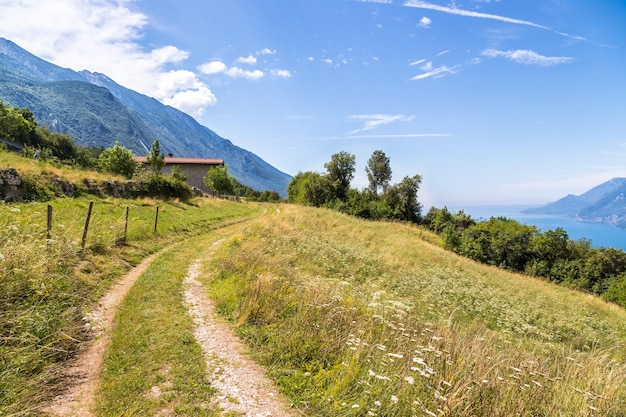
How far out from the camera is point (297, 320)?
723 centimetres

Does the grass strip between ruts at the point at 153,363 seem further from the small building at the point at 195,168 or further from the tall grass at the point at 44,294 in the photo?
the small building at the point at 195,168

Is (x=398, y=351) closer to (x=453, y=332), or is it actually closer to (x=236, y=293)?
(x=453, y=332)

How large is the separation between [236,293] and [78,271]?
18.2 feet

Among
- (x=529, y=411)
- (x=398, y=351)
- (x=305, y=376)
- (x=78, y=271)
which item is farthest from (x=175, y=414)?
(x=78, y=271)

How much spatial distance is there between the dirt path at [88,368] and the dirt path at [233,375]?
6.49ft

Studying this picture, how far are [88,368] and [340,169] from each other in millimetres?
59076

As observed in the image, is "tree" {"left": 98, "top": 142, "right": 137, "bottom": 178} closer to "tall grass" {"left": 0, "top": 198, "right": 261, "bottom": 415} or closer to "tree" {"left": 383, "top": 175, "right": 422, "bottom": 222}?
"tall grass" {"left": 0, "top": 198, "right": 261, "bottom": 415}

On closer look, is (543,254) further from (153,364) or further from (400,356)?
(153,364)

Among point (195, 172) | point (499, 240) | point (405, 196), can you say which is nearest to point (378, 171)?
point (405, 196)

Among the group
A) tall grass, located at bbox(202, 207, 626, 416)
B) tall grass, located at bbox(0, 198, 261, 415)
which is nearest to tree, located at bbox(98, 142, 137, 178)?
tall grass, located at bbox(0, 198, 261, 415)

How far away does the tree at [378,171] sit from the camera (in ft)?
229

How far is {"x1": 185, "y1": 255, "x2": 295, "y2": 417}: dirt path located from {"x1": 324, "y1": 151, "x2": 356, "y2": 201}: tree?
5461 centimetres

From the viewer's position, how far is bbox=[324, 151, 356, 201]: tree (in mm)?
62125

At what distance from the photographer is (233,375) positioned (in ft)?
18.8
